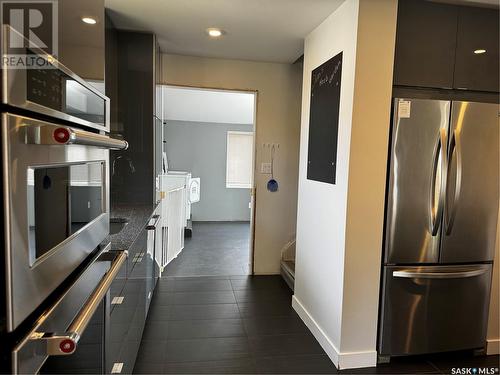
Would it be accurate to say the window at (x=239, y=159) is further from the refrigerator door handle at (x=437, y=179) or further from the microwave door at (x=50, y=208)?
the microwave door at (x=50, y=208)

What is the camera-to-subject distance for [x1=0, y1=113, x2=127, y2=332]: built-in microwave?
616 millimetres

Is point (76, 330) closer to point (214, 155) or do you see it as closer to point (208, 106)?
point (208, 106)

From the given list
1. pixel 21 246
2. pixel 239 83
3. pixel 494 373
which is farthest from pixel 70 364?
pixel 239 83

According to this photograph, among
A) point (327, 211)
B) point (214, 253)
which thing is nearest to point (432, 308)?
point (327, 211)

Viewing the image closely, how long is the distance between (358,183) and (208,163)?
A: 5.24 m

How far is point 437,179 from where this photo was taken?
7.20 feet

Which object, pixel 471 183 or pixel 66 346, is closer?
pixel 66 346

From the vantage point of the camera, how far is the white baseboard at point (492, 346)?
2.46m

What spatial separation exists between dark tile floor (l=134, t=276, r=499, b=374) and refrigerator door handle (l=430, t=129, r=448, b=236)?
100cm

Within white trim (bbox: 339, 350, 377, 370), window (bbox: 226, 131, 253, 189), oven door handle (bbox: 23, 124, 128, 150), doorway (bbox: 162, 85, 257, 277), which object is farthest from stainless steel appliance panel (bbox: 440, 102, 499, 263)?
window (bbox: 226, 131, 253, 189)

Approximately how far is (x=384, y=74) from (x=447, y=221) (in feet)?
3.45

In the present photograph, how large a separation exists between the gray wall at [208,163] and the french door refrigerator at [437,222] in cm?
523

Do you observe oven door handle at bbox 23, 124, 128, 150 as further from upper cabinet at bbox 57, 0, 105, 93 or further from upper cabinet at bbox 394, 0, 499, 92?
upper cabinet at bbox 394, 0, 499, 92

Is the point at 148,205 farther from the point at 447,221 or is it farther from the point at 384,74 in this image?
the point at 447,221
